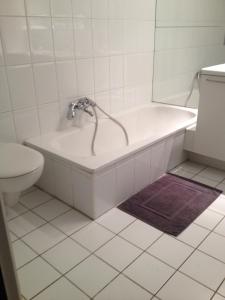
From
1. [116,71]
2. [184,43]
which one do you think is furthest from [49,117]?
[184,43]

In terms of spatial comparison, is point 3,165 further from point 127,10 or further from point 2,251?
point 127,10

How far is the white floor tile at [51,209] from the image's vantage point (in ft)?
6.09

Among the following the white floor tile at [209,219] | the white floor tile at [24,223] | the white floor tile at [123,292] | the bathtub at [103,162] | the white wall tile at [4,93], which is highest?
the white wall tile at [4,93]

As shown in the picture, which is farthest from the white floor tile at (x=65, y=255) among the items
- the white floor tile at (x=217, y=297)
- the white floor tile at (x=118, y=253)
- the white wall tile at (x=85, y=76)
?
the white wall tile at (x=85, y=76)

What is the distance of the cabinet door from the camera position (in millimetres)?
2137

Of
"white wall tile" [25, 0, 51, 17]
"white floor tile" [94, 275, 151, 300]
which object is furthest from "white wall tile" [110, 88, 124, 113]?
"white floor tile" [94, 275, 151, 300]

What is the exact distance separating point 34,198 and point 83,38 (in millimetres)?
1295

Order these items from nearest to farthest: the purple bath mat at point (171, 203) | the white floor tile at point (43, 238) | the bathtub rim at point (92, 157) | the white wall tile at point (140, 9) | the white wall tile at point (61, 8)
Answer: the white floor tile at point (43, 238) → the bathtub rim at point (92, 157) → the purple bath mat at point (171, 203) → the white wall tile at point (61, 8) → the white wall tile at point (140, 9)

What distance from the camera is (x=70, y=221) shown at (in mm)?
1797

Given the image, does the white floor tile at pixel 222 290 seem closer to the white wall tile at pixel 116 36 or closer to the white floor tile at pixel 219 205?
the white floor tile at pixel 219 205

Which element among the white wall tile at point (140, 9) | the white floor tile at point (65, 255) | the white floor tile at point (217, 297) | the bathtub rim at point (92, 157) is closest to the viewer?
the white floor tile at point (217, 297)

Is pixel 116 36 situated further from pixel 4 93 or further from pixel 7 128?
pixel 7 128

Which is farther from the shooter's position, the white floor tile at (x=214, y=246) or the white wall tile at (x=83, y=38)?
the white wall tile at (x=83, y=38)

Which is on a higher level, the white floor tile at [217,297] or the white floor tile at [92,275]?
the white floor tile at [217,297]
